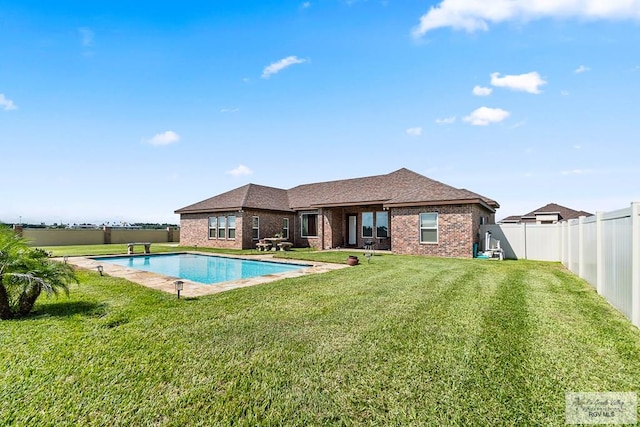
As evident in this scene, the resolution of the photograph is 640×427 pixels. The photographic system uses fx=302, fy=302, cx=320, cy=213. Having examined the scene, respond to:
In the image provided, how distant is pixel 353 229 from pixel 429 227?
692 centimetres

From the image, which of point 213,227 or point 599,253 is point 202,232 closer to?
point 213,227

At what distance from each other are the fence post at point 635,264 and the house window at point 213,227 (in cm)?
2225

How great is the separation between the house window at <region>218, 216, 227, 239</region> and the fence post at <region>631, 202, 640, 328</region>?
2120cm

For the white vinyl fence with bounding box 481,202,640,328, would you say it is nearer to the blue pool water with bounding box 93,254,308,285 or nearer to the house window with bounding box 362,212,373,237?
the blue pool water with bounding box 93,254,308,285

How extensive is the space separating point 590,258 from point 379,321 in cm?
701

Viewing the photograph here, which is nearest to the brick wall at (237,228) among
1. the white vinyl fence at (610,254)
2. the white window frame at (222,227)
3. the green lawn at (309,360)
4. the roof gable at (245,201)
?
the white window frame at (222,227)

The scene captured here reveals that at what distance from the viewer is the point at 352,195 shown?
21.0 metres

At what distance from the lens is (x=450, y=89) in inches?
516

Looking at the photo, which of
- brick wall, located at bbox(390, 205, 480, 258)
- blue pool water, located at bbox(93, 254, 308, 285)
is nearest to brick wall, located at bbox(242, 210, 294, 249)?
blue pool water, located at bbox(93, 254, 308, 285)

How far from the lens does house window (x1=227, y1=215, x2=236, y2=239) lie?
2181 cm

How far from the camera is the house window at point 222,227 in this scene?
2238 centimetres

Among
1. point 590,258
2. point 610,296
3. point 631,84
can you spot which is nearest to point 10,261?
point 610,296

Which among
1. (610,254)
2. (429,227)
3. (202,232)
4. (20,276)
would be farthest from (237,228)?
(610,254)

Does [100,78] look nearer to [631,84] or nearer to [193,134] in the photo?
[193,134]
